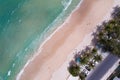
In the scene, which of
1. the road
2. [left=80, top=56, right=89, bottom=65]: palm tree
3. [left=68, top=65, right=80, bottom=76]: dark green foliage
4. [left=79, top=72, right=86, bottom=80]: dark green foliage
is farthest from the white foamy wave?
[left=79, top=72, right=86, bottom=80]: dark green foliage

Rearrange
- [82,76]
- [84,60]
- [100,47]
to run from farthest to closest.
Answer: [100,47] → [84,60] → [82,76]

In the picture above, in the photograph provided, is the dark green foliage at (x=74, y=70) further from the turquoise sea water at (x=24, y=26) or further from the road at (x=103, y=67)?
the turquoise sea water at (x=24, y=26)

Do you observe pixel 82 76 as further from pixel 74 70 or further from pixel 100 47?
pixel 100 47

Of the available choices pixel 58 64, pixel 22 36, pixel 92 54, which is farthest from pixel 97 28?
pixel 22 36

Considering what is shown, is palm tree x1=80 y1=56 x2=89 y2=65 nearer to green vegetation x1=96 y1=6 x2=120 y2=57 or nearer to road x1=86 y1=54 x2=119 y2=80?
road x1=86 y1=54 x2=119 y2=80

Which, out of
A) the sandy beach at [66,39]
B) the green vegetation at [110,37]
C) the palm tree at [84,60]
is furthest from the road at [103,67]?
the sandy beach at [66,39]

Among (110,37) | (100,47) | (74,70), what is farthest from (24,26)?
(110,37)

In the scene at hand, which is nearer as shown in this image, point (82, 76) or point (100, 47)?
point (82, 76)
